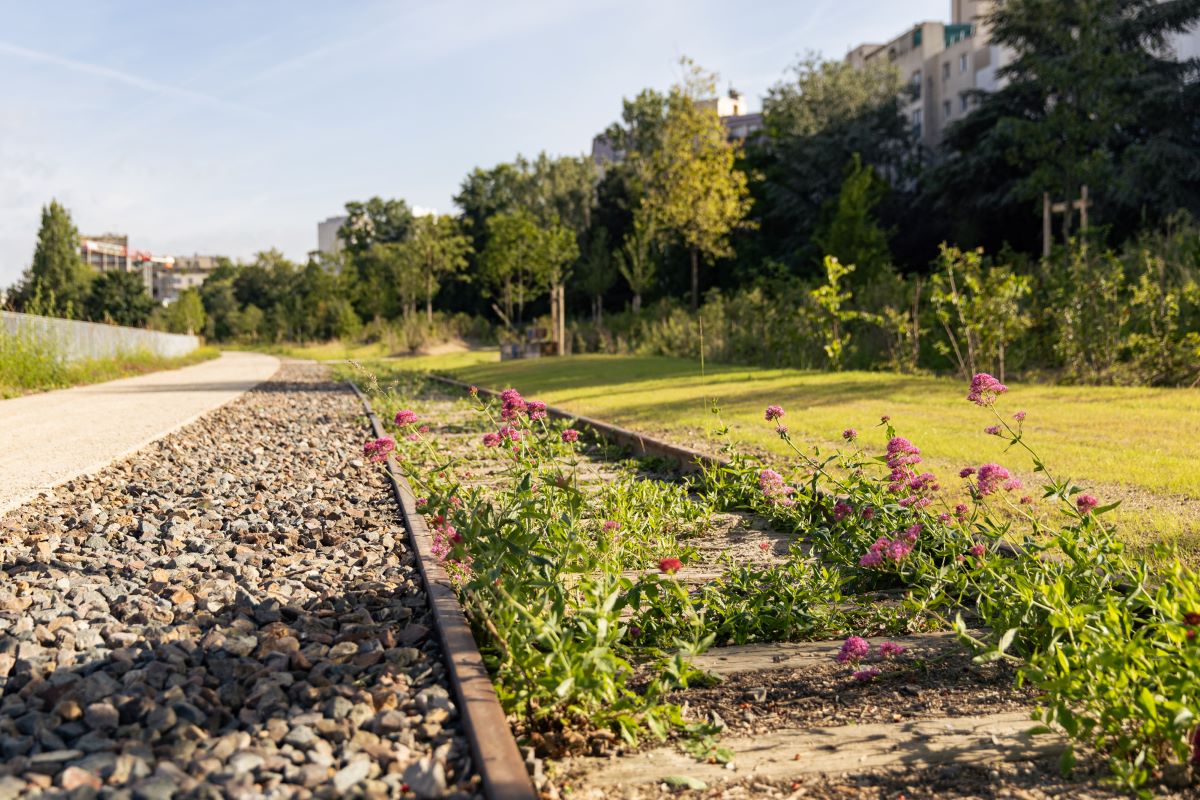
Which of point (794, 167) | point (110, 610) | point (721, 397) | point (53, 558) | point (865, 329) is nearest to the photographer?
point (110, 610)

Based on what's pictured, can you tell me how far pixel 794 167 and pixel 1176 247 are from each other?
28671 millimetres

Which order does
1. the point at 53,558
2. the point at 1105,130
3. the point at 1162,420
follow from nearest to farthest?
the point at 53,558 < the point at 1162,420 < the point at 1105,130

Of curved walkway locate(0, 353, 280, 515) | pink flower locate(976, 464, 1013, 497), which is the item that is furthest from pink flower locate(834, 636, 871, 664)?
curved walkway locate(0, 353, 280, 515)

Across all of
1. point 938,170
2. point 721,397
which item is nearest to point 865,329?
point 721,397

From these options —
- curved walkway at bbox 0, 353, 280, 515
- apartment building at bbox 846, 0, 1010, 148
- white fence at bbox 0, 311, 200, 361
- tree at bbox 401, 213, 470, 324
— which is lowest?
curved walkway at bbox 0, 353, 280, 515

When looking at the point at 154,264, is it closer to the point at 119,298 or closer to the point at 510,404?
the point at 119,298

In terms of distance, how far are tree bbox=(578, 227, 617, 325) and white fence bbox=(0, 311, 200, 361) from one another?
1770 centimetres

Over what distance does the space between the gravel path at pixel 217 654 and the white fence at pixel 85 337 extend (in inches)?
484

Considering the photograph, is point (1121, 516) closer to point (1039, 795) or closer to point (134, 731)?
point (1039, 795)

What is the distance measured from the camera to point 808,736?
2.58 m

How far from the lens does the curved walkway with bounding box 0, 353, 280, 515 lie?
22.5 feet

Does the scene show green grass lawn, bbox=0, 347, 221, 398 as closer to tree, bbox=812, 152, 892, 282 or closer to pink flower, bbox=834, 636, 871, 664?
pink flower, bbox=834, 636, 871, 664

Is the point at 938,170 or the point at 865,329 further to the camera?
the point at 938,170

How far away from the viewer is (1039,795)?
2191 mm
